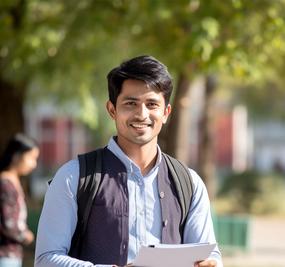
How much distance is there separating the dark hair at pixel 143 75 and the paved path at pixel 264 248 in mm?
12027

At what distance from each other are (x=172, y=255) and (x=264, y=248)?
15.4 m

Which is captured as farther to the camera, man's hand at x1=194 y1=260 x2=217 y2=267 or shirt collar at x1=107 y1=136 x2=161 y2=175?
→ shirt collar at x1=107 y1=136 x2=161 y2=175

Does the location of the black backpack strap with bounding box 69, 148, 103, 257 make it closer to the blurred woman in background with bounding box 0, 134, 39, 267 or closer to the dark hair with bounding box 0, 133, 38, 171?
the blurred woman in background with bounding box 0, 134, 39, 267

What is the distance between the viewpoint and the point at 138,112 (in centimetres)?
355

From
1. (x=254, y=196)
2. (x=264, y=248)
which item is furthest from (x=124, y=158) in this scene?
(x=254, y=196)

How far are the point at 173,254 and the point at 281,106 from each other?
33525 mm

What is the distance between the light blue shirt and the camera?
135 inches

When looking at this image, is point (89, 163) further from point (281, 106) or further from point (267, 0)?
point (281, 106)

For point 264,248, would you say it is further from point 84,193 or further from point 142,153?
point 84,193

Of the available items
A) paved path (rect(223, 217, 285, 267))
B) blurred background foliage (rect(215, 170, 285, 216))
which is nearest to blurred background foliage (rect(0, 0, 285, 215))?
paved path (rect(223, 217, 285, 267))

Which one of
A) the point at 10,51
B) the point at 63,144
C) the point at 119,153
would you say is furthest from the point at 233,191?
the point at 63,144

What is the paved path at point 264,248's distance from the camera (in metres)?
15.9

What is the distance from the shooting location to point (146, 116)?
11.7ft

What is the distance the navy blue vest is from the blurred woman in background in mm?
3239
